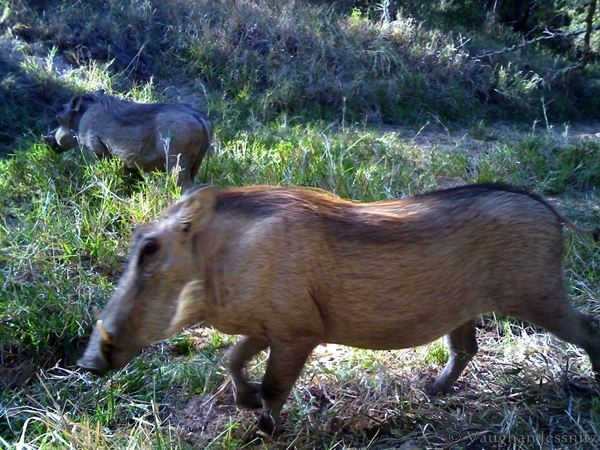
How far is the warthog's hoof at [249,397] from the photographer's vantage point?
2.84 meters

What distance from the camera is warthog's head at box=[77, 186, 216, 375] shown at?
252cm

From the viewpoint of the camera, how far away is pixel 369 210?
274cm

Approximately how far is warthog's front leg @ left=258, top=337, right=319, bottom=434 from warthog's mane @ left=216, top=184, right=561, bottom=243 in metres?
0.45

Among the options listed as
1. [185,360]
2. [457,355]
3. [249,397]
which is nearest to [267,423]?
[249,397]

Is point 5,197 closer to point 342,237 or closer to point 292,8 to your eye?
point 342,237

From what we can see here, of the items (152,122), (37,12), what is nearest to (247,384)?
(152,122)

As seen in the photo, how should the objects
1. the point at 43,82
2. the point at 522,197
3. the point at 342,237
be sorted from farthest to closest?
the point at 43,82 → the point at 522,197 → the point at 342,237

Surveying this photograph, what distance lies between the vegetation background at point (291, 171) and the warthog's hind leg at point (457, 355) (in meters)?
0.12

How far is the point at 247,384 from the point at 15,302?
1502mm

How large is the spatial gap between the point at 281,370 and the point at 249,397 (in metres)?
0.36

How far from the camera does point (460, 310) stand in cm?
270
